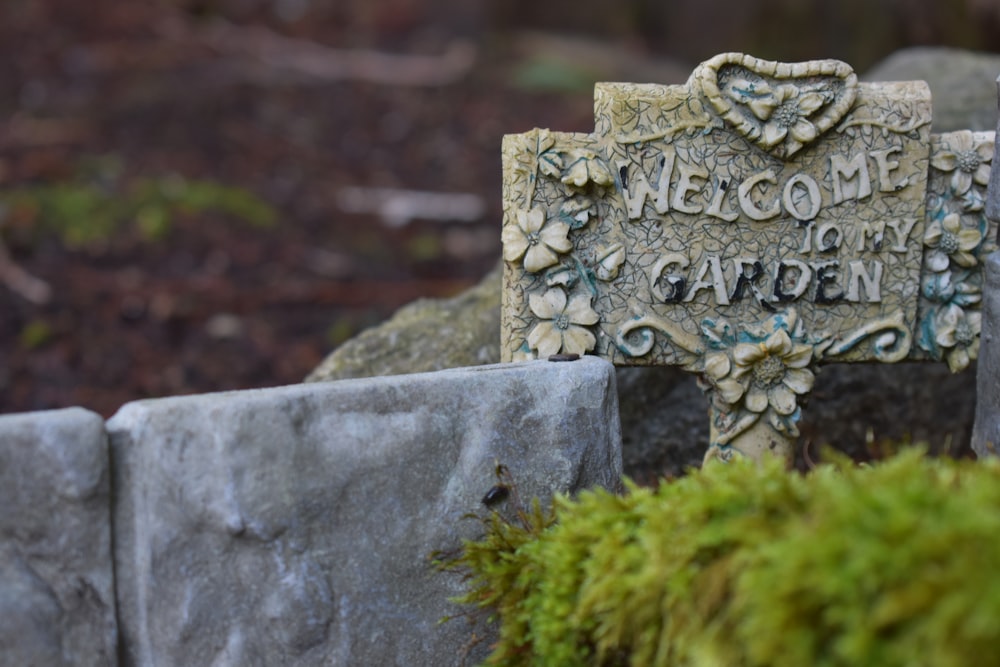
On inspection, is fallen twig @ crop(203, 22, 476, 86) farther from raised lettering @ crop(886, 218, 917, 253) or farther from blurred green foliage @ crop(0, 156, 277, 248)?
raised lettering @ crop(886, 218, 917, 253)

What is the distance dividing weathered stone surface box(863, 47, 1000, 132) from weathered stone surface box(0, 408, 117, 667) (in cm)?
272

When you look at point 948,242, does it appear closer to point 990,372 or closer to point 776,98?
point 990,372

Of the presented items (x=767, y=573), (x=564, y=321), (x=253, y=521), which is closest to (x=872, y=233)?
(x=564, y=321)

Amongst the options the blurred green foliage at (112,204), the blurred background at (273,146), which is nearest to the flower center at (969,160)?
the blurred background at (273,146)

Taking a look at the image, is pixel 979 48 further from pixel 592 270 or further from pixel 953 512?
pixel 953 512

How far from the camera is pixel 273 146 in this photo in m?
6.58

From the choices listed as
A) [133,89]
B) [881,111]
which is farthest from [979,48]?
[133,89]

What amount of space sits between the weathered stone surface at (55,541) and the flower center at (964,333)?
192 centimetres

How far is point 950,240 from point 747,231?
0.50 m

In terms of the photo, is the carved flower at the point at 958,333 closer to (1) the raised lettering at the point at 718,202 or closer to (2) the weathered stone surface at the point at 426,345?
(1) the raised lettering at the point at 718,202

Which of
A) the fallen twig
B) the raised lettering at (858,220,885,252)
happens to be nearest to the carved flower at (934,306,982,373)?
the raised lettering at (858,220,885,252)

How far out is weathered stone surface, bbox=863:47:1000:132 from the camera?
3.35 m

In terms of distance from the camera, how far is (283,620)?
75.6 inches

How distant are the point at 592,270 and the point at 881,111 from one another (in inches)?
30.2
